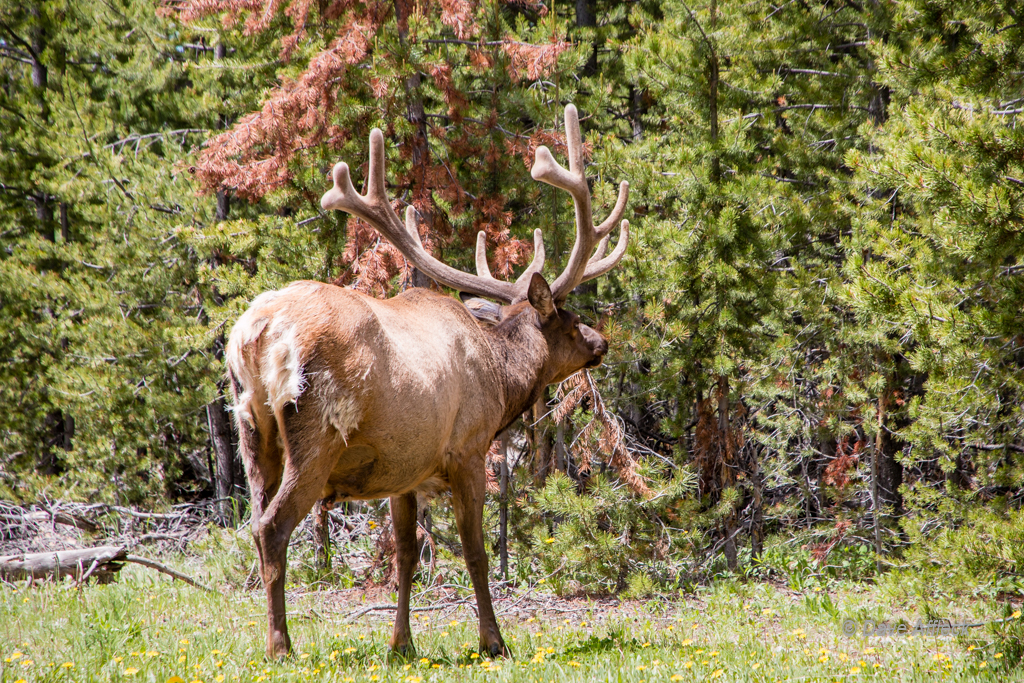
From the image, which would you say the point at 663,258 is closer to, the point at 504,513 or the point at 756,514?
the point at 504,513

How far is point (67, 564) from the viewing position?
734 centimetres

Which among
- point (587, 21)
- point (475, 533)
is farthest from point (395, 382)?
point (587, 21)

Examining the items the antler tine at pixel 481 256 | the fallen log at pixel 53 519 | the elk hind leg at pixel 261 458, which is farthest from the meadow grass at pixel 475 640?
the antler tine at pixel 481 256

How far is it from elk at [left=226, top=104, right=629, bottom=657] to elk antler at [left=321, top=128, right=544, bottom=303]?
10mm

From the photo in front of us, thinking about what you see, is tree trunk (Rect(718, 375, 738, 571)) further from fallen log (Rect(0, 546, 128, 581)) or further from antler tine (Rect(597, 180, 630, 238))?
fallen log (Rect(0, 546, 128, 581))

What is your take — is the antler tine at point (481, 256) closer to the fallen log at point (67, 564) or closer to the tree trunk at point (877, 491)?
the fallen log at point (67, 564)

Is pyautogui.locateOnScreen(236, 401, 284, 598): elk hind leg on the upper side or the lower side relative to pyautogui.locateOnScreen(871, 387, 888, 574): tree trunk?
upper

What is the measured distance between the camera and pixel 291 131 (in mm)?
7305

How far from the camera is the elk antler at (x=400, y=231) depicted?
561cm

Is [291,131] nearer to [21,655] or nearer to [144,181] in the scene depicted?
[144,181]

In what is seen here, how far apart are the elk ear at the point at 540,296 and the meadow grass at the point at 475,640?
227 cm

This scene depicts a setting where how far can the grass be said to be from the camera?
438cm

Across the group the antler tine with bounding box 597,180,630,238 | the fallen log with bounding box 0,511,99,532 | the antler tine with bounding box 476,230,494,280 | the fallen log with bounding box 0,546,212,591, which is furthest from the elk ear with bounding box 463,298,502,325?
the fallen log with bounding box 0,511,99,532

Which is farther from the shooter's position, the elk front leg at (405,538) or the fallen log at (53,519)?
the fallen log at (53,519)
